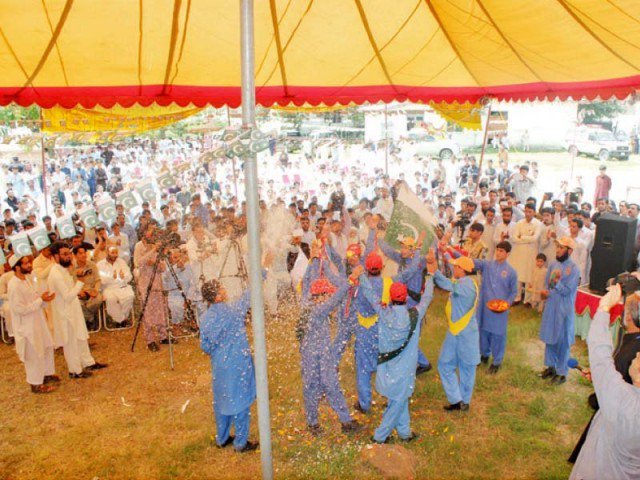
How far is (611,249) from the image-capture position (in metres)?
6.48

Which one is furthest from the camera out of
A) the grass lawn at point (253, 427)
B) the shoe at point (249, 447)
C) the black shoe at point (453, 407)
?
the black shoe at point (453, 407)

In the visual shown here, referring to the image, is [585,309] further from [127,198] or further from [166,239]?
[127,198]

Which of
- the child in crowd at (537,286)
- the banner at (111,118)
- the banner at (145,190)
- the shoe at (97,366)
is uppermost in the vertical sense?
the banner at (111,118)

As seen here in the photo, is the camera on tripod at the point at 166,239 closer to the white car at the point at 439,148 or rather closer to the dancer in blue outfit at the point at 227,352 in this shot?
the dancer in blue outfit at the point at 227,352

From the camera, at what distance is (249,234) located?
9.07 ft

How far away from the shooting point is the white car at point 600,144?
75.4 ft

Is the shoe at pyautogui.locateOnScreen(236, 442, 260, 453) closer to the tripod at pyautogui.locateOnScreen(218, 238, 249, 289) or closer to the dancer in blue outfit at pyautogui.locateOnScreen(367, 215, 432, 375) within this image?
the dancer in blue outfit at pyautogui.locateOnScreen(367, 215, 432, 375)

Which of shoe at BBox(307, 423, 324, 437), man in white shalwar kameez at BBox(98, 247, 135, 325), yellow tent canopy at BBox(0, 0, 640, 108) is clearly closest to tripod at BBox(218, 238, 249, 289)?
man in white shalwar kameez at BBox(98, 247, 135, 325)

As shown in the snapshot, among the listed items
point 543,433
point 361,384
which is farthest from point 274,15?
point 543,433

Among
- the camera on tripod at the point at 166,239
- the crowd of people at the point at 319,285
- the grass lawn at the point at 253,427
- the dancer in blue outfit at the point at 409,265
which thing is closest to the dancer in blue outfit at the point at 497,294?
the crowd of people at the point at 319,285

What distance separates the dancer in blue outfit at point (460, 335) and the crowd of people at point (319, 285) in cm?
1

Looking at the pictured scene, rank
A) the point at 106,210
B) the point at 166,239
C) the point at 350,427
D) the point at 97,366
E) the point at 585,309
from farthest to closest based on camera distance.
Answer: the point at 166,239, the point at 585,309, the point at 97,366, the point at 350,427, the point at 106,210

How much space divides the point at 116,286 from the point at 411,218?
15.2 feet

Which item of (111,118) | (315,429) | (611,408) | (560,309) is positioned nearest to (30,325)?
(315,429)
